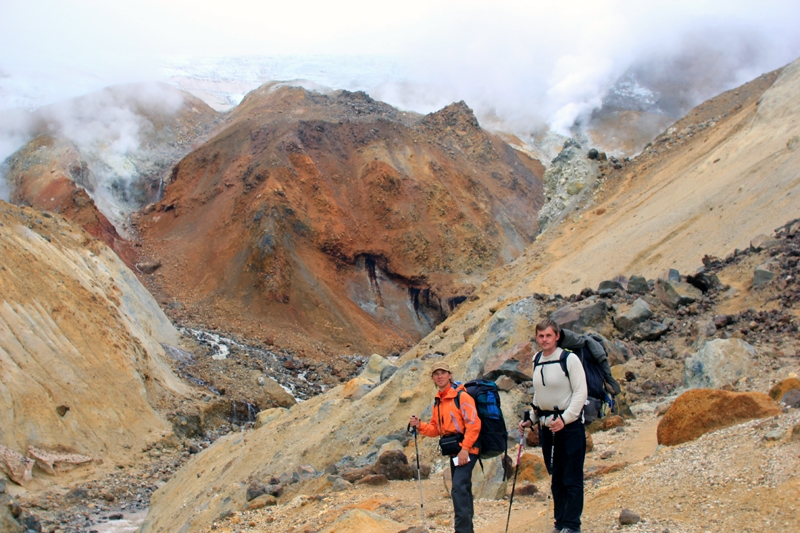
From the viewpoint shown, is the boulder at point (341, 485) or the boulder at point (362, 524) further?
the boulder at point (341, 485)

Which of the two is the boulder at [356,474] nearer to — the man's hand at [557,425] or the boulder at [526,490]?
the boulder at [526,490]

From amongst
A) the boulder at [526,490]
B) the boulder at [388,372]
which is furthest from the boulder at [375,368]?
the boulder at [526,490]

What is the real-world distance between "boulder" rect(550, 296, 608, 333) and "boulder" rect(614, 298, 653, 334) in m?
0.29

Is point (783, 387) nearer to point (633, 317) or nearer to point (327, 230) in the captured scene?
point (633, 317)

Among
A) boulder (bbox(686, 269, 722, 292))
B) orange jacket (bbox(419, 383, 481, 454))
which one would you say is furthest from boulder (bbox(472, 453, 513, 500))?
boulder (bbox(686, 269, 722, 292))

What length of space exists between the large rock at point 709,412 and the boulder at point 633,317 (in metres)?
4.79

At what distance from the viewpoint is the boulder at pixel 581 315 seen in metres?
11.2

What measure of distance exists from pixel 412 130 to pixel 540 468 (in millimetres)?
47280

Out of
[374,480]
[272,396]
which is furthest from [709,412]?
[272,396]

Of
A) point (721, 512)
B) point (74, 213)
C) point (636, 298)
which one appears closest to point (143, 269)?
point (74, 213)

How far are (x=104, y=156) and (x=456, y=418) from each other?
47836 millimetres

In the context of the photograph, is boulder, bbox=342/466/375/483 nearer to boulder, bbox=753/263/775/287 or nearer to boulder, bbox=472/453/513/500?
boulder, bbox=472/453/513/500

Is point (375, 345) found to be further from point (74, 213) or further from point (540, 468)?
point (540, 468)

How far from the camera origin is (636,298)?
1219 cm
